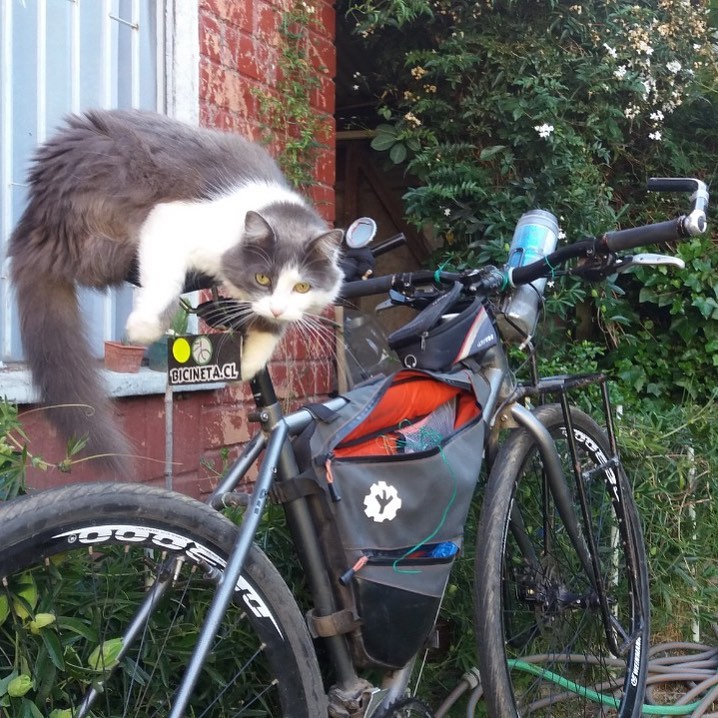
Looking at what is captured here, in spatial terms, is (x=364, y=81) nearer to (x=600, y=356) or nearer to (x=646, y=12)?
(x=646, y=12)

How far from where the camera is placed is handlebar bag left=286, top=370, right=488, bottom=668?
1279 mm

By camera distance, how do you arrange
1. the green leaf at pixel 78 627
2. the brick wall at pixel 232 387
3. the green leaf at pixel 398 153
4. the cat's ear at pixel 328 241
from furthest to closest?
1. the green leaf at pixel 398 153
2. the brick wall at pixel 232 387
3. the cat's ear at pixel 328 241
4. the green leaf at pixel 78 627

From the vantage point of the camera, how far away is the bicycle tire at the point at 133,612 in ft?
3.33

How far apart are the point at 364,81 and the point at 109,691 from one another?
10.7ft

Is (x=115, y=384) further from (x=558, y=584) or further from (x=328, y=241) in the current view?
(x=558, y=584)

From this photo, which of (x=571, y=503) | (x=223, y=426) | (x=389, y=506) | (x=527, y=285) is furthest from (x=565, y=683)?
(x=223, y=426)

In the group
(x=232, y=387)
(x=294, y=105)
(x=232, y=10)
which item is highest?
(x=232, y=10)

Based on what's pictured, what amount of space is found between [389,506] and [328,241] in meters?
0.47

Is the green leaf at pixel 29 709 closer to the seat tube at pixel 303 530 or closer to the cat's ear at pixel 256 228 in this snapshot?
the seat tube at pixel 303 530

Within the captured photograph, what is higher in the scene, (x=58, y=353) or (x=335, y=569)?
(x=58, y=353)

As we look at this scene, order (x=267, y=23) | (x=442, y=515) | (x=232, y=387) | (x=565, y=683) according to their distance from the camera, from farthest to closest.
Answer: (x=267, y=23), (x=232, y=387), (x=565, y=683), (x=442, y=515)

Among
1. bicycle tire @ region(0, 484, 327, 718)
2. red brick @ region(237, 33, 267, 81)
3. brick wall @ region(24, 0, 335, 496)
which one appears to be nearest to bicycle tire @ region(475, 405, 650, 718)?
bicycle tire @ region(0, 484, 327, 718)

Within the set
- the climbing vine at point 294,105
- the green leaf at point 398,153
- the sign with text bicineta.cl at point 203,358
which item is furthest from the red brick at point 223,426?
the green leaf at point 398,153

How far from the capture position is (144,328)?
1.07m
